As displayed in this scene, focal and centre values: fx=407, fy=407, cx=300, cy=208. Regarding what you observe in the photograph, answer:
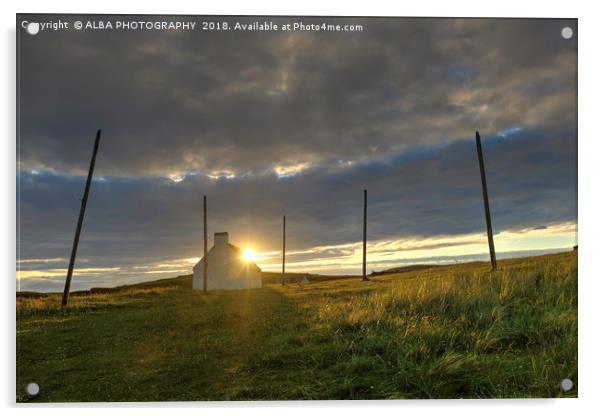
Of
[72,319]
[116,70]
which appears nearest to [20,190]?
[116,70]

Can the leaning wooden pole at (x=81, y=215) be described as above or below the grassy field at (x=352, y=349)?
above

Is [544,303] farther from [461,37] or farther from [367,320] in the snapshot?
[461,37]

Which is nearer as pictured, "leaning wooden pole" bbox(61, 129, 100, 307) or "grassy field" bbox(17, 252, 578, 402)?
"grassy field" bbox(17, 252, 578, 402)

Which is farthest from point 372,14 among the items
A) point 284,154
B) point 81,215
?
point 81,215

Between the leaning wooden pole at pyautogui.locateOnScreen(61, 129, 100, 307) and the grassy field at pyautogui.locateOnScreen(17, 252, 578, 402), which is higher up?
the leaning wooden pole at pyautogui.locateOnScreen(61, 129, 100, 307)

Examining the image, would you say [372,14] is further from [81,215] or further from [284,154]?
[81,215]

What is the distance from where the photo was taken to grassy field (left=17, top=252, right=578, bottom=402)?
17.8 feet

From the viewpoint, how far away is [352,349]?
5832mm

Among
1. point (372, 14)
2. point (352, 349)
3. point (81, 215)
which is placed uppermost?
point (372, 14)

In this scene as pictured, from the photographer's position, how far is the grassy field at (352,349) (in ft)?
17.8

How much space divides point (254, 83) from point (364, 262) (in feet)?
12.2

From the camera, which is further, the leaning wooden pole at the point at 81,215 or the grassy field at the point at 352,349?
the leaning wooden pole at the point at 81,215

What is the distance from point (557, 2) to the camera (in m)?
6.63

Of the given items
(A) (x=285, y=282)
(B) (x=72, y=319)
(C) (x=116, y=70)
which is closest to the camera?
(C) (x=116, y=70)
